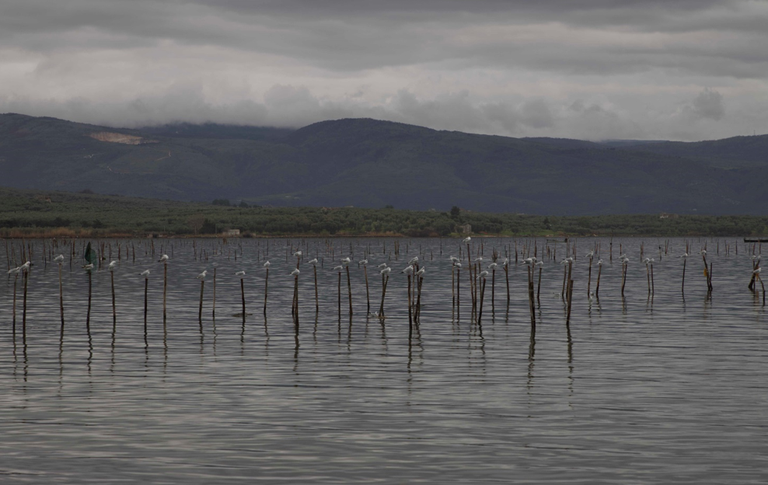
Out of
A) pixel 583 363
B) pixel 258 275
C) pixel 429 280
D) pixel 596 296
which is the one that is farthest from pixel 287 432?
pixel 258 275

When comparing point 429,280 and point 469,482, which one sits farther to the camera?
point 429,280

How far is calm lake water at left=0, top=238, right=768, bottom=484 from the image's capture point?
19.2 meters

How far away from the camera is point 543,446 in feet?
68.1

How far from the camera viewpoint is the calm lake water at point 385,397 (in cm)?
1923

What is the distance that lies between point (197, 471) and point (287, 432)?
3590 mm

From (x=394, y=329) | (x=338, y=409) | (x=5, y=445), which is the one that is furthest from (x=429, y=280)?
(x=5, y=445)

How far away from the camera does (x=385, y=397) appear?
26438 millimetres

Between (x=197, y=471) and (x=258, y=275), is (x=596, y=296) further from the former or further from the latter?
(x=197, y=471)

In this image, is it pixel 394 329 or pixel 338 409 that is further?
pixel 394 329

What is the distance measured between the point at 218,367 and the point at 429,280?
51.1 meters

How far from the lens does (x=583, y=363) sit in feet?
108

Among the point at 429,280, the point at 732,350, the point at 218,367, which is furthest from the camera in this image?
the point at 429,280

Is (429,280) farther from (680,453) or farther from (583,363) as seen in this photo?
→ (680,453)

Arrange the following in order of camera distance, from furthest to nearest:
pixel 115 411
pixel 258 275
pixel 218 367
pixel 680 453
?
pixel 258 275, pixel 218 367, pixel 115 411, pixel 680 453
